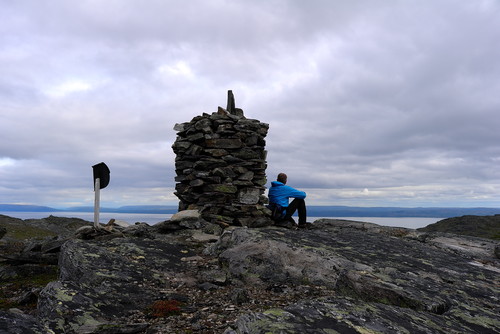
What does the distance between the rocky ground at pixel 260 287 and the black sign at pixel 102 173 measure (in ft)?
7.86

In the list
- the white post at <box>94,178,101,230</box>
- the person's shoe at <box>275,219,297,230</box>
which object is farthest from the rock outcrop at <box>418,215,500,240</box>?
the white post at <box>94,178,101,230</box>

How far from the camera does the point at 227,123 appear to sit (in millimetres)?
18406

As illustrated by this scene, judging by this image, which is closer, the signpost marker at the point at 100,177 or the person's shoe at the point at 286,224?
the signpost marker at the point at 100,177

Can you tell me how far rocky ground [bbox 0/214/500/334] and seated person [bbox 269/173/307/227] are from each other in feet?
11.8

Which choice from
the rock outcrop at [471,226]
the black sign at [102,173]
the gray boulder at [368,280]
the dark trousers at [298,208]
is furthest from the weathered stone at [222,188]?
the rock outcrop at [471,226]

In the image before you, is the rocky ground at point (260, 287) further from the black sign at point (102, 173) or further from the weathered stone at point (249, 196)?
the weathered stone at point (249, 196)

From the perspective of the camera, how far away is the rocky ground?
4.87 metres

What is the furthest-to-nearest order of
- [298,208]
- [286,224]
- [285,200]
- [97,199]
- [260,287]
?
[286,224] < [285,200] < [298,208] < [97,199] < [260,287]

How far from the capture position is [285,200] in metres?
17.4

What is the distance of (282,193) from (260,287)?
365 inches

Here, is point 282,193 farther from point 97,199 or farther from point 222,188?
point 97,199

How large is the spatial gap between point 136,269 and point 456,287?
Result: 8.08 m

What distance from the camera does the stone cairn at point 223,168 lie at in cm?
1780

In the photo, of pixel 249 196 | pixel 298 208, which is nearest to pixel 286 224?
pixel 298 208
